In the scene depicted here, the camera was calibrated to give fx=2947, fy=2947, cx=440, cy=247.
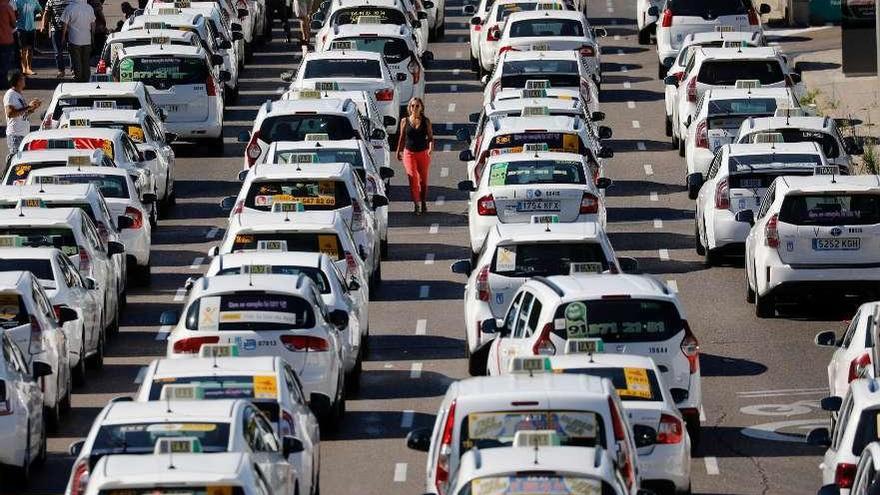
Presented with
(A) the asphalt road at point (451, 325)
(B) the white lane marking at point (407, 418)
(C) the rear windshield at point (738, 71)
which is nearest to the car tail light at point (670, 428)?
(A) the asphalt road at point (451, 325)

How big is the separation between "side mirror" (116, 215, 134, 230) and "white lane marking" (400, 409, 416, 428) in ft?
26.0

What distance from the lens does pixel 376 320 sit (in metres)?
32.1

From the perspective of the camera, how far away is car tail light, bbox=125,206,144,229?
1341 inches

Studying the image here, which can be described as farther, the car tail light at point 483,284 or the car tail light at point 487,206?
the car tail light at point 487,206

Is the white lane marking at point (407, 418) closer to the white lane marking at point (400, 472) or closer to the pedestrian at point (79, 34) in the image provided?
the white lane marking at point (400, 472)

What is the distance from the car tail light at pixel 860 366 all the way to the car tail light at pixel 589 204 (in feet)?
28.9

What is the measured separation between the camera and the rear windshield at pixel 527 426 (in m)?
19.6

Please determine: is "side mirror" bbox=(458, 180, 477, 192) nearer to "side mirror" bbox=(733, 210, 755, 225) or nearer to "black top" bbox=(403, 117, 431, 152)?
"black top" bbox=(403, 117, 431, 152)

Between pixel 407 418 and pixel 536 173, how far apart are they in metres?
7.51

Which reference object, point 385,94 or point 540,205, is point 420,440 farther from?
point 385,94

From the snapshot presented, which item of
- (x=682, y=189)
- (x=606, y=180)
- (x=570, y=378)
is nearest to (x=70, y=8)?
(x=682, y=189)

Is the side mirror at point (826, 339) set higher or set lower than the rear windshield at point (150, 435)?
lower

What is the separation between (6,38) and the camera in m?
50.3

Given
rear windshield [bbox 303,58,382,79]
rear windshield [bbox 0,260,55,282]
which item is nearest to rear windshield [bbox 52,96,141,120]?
rear windshield [bbox 303,58,382,79]
